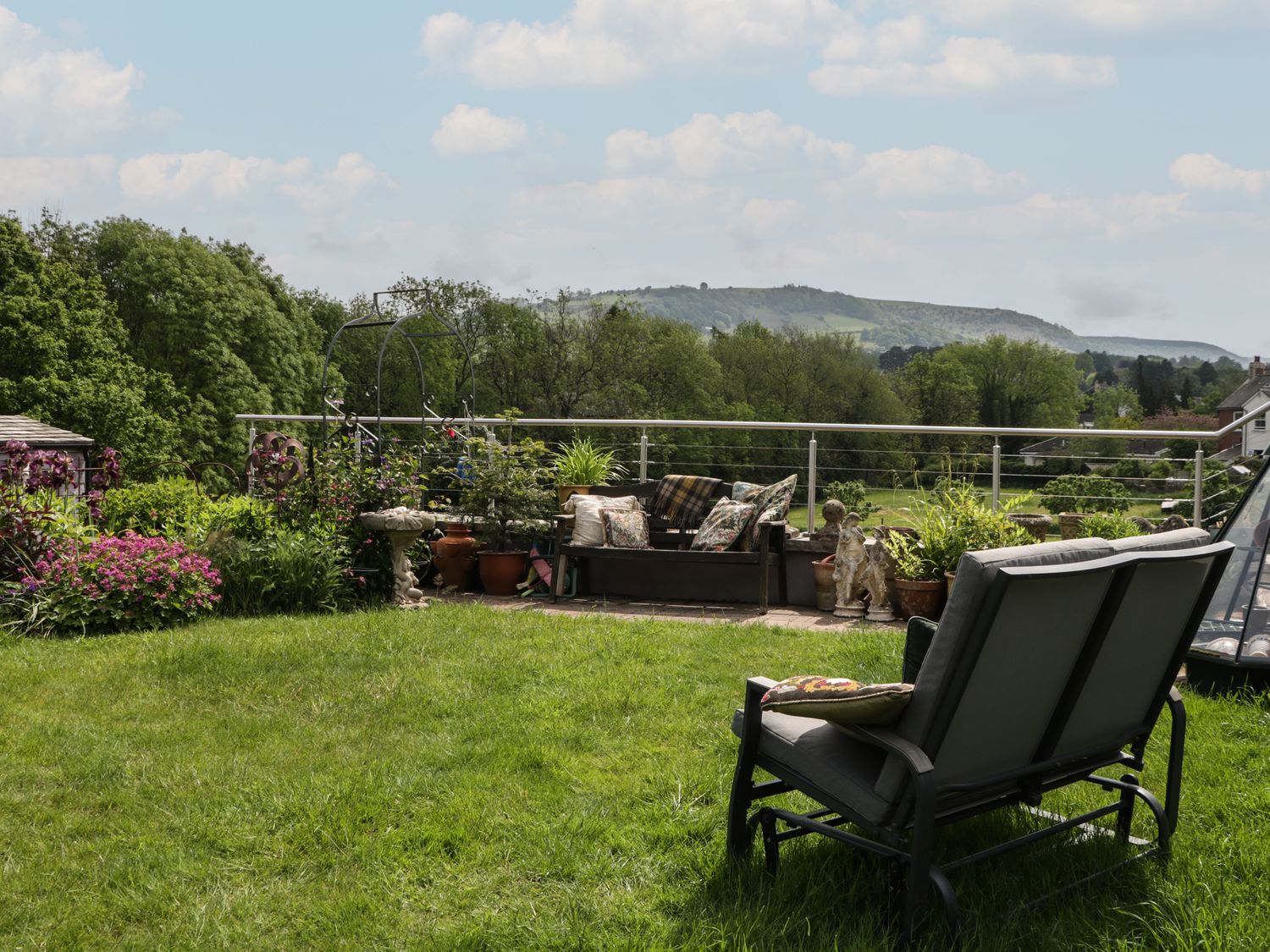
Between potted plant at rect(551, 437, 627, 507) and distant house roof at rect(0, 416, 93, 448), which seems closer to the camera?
potted plant at rect(551, 437, 627, 507)

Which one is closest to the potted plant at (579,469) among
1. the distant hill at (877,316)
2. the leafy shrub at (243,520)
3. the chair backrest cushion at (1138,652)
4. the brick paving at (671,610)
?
the brick paving at (671,610)

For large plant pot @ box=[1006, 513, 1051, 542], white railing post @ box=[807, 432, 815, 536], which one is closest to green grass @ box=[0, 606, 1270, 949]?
white railing post @ box=[807, 432, 815, 536]

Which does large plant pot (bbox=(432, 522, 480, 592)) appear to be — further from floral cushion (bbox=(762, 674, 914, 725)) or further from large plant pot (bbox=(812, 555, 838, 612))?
floral cushion (bbox=(762, 674, 914, 725))

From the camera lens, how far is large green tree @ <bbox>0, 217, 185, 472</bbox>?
1903 centimetres

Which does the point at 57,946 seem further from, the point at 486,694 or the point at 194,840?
the point at 486,694

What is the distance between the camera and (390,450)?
7012mm

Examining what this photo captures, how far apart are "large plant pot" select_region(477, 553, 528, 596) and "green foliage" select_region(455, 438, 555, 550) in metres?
0.15

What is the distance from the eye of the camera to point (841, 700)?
212 centimetres

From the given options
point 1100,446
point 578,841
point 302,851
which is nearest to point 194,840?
point 302,851

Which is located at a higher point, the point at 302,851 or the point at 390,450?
the point at 390,450

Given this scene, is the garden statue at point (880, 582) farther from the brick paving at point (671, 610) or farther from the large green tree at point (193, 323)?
the large green tree at point (193, 323)

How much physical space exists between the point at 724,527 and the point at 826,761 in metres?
4.02

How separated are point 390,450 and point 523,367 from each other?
2761 cm

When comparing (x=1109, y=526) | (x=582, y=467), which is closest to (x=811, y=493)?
(x=582, y=467)
